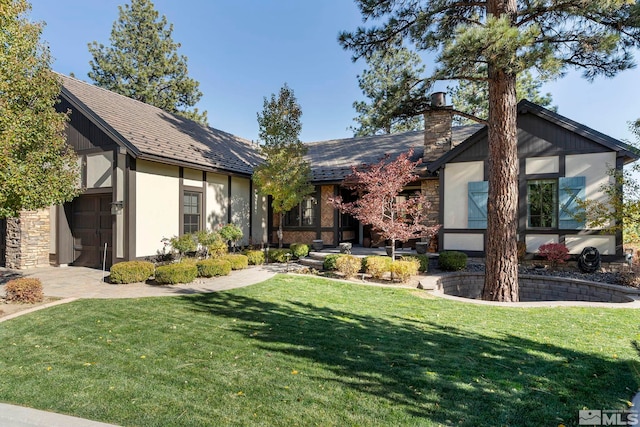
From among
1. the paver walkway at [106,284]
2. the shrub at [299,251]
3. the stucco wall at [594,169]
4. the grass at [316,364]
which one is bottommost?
the grass at [316,364]

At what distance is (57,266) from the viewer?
35.0 ft

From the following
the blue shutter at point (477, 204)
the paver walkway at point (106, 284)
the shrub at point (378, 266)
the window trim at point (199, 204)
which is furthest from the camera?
the blue shutter at point (477, 204)

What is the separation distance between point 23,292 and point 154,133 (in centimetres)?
632

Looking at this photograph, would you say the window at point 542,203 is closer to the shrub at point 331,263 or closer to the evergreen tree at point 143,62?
the shrub at point 331,263

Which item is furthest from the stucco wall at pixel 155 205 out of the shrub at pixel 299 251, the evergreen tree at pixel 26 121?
the shrub at pixel 299 251

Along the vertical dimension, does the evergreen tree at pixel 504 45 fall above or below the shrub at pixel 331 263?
above

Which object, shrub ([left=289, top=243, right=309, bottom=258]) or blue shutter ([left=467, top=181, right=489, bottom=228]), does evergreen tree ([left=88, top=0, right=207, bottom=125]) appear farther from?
blue shutter ([left=467, top=181, right=489, bottom=228])

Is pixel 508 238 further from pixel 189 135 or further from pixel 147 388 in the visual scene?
pixel 189 135

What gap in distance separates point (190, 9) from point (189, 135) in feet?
17.6

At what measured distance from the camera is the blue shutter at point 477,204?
10992 mm

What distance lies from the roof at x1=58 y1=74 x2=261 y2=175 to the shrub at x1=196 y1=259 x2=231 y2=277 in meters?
3.37

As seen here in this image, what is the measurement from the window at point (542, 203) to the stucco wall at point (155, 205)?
1150 centimetres

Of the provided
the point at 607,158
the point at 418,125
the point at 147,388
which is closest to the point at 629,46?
the point at 607,158

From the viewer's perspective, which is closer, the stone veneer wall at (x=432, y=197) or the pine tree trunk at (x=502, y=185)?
the pine tree trunk at (x=502, y=185)
